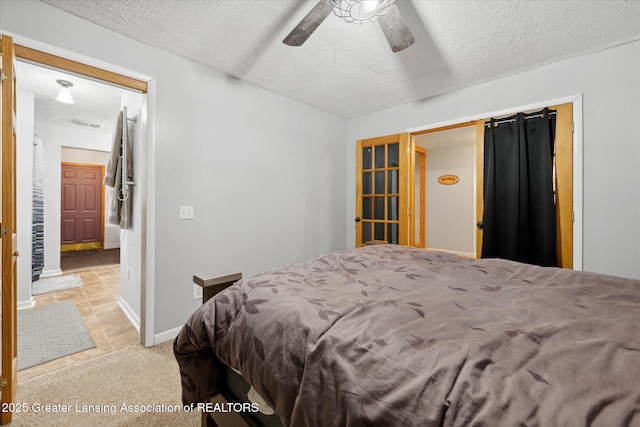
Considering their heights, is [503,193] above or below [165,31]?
below

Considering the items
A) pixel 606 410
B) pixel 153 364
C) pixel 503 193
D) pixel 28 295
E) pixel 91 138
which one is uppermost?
pixel 91 138

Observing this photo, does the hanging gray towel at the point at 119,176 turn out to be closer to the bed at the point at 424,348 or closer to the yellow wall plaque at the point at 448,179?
the bed at the point at 424,348

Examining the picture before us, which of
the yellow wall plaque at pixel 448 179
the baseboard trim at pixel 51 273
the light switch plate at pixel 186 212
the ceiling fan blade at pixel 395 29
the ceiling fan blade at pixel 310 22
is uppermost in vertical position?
the ceiling fan blade at pixel 310 22

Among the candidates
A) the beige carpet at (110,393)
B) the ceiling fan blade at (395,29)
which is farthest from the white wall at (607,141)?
the beige carpet at (110,393)

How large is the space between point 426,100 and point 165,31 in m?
2.70

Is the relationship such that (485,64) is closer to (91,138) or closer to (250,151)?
(250,151)

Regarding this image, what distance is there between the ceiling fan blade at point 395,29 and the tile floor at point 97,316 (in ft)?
9.89

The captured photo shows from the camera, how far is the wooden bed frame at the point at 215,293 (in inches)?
45.0

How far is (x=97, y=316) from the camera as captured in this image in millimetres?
2838

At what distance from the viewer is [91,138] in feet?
16.0

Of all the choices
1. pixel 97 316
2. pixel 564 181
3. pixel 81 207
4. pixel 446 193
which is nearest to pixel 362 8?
pixel 564 181

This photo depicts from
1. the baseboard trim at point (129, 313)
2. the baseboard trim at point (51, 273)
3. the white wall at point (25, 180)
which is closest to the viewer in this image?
the baseboard trim at point (129, 313)

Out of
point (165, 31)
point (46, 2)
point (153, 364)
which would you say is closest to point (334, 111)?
point (165, 31)

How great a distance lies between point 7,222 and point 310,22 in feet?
6.58
